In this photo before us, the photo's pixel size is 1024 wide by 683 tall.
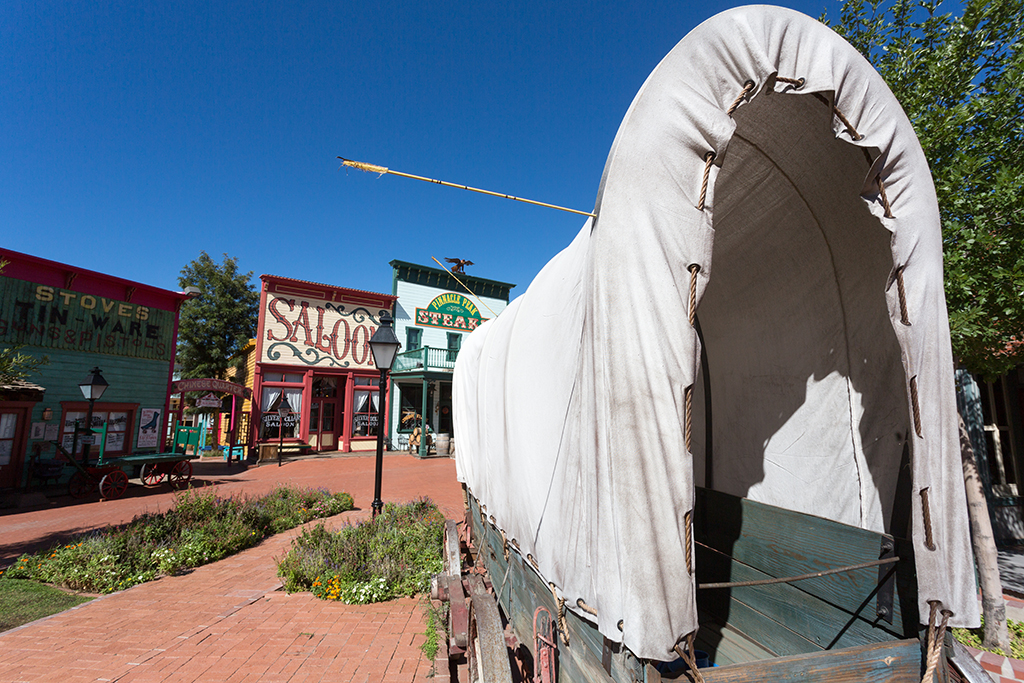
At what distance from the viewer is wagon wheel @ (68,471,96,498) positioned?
9.57m

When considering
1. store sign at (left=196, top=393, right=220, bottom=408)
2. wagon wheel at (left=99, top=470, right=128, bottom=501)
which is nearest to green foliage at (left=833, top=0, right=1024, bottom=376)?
wagon wheel at (left=99, top=470, right=128, bottom=501)

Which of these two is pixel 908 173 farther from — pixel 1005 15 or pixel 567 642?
pixel 1005 15

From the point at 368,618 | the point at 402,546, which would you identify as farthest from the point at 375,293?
the point at 368,618

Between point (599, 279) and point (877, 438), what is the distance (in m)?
1.70

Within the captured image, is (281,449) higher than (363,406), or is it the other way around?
(363,406)

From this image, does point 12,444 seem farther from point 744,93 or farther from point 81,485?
point 744,93

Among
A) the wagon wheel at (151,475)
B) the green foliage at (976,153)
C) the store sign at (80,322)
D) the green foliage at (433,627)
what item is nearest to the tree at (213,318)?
the store sign at (80,322)

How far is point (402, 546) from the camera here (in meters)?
5.58

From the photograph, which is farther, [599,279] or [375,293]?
[375,293]

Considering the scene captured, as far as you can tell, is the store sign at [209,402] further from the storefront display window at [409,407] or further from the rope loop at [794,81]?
the rope loop at [794,81]

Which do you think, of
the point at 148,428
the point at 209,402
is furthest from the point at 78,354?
the point at 209,402

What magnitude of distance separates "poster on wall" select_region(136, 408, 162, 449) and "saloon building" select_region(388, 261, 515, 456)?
7479 millimetres

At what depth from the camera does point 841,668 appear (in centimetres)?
149

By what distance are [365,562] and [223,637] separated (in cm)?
157
